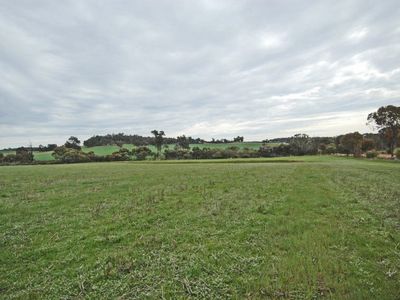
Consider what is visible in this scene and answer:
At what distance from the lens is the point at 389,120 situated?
83.1 m

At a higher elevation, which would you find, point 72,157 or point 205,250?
point 72,157

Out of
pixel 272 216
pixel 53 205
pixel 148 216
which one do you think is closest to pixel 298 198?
pixel 272 216

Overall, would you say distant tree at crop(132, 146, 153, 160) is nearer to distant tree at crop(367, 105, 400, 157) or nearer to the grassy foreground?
distant tree at crop(367, 105, 400, 157)

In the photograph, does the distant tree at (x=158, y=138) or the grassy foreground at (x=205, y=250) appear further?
the distant tree at (x=158, y=138)

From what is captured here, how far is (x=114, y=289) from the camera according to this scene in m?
6.17

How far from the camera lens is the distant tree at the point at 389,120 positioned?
264 ft

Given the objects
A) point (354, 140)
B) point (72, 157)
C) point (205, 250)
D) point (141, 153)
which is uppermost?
point (354, 140)

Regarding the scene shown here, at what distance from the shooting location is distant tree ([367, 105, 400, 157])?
80406 mm

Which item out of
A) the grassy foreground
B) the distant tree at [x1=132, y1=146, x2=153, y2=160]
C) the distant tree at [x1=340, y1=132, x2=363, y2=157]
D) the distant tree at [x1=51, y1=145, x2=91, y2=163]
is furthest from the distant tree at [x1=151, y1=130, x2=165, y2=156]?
the grassy foreground

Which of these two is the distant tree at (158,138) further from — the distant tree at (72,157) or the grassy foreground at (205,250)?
the grassy foreground at (205,250)

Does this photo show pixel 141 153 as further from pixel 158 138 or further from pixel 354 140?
pixel 354 140

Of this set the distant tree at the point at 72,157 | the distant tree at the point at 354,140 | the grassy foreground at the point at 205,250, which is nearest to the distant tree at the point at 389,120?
the distant tree at the point at 354,140

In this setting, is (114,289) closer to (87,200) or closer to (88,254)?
(88,254)

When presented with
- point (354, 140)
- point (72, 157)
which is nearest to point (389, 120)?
point (354, 140)
